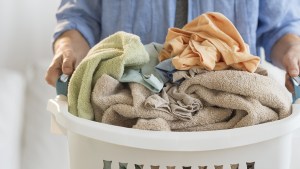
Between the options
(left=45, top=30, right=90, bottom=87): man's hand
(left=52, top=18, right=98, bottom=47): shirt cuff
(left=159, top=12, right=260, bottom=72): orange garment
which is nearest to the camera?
(left=159, top=12, right=260, bottom=72): orange garment

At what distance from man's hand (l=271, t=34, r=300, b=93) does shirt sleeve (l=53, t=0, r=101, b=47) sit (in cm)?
33

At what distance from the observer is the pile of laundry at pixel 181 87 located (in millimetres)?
610

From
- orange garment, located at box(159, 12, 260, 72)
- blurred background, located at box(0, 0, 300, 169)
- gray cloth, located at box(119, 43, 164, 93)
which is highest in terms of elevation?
orange garment, located at box(159, 12, 260, 72)

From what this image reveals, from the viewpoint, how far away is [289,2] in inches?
37.2

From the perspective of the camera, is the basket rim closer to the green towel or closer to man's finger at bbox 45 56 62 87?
the green towel

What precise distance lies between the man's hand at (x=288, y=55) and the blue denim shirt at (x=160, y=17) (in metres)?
0.02

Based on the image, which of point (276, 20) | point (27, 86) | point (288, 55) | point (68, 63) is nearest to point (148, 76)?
point (68, 63)

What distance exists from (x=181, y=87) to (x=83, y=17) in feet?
1.17

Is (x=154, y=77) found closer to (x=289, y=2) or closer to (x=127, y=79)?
(x=127, y=79)

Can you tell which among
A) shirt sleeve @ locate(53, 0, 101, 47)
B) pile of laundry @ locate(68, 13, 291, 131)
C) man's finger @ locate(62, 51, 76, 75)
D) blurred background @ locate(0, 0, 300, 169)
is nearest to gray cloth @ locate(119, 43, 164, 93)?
pile of laundry @ locate(68, 13, 291, 131)

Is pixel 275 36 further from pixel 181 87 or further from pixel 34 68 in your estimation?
pixel 34 68

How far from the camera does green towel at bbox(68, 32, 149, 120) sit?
25.1 inches

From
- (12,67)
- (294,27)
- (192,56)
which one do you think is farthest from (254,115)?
(12,67)

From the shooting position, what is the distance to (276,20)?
92 cm
